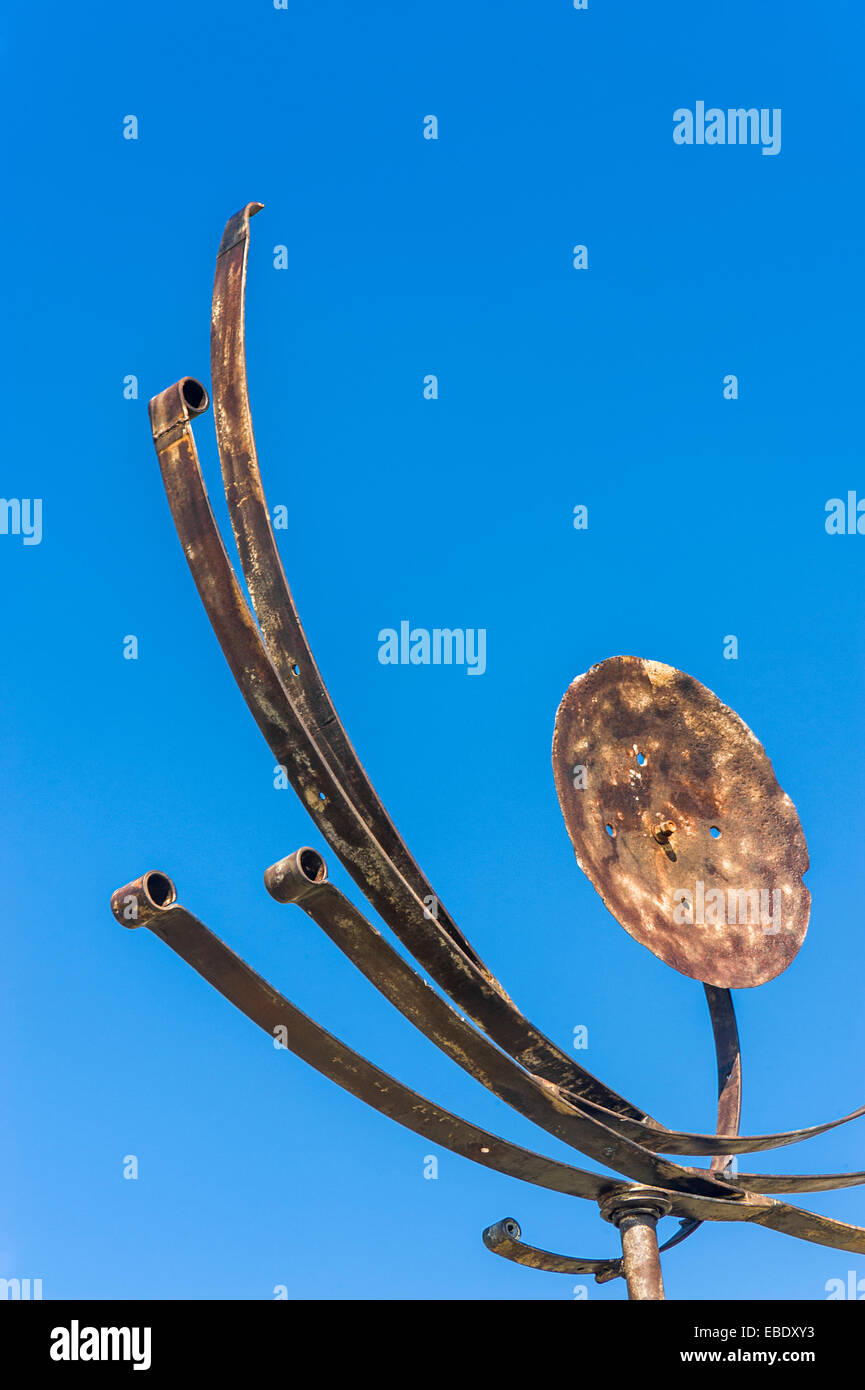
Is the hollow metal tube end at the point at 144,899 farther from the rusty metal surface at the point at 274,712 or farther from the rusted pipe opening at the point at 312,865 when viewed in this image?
the rusty metal surface at the point at 274,712

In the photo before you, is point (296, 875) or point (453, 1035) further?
point (453, 1035)

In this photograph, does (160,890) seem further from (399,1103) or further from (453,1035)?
(399,1103)

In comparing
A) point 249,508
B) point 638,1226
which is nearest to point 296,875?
point 249,508

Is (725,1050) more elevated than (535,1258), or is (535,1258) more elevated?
(725,1050)

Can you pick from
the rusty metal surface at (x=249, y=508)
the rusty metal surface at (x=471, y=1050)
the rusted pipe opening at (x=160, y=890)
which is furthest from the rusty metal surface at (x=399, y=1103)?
the rusty metal surface at (x=249, y=508)

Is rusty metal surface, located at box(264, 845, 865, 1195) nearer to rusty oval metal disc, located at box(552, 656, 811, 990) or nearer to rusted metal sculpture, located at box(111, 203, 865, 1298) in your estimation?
rusted metal sculpture, located at box(111, 203, 865, 1298)

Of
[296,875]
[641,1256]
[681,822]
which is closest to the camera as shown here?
[296,875]
